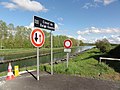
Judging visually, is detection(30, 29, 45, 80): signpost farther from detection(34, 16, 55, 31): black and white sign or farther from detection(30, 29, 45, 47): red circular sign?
detection(34, 16, 55, 31): black and white sign

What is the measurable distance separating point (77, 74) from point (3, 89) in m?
4.20

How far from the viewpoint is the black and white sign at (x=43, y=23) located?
8430mm

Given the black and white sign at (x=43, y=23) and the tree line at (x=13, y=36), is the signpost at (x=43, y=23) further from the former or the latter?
the tree line at (x=13, y=36)

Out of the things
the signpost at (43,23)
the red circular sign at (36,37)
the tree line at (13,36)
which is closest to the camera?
the red circular sign at (36,37)

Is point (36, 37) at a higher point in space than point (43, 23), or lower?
lower

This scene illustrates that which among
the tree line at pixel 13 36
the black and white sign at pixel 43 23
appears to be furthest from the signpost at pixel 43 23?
the tree line at pixel 13 36

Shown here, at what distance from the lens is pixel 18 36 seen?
77.2 m

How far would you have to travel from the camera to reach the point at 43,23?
8.93m

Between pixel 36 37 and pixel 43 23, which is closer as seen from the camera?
pixel 36 37

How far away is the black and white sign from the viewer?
332 inches

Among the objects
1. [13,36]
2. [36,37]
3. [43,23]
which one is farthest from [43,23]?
[13,36]

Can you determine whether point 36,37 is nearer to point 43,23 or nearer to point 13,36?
point 43,23

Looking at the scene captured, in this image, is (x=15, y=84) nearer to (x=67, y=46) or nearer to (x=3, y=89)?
(x=3, y=89)

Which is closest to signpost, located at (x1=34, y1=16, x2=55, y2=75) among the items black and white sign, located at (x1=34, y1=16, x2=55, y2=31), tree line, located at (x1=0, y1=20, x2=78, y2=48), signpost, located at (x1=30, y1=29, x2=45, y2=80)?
black and white sign, located at (x1=34, y1=16, x2=55, y2=31)
